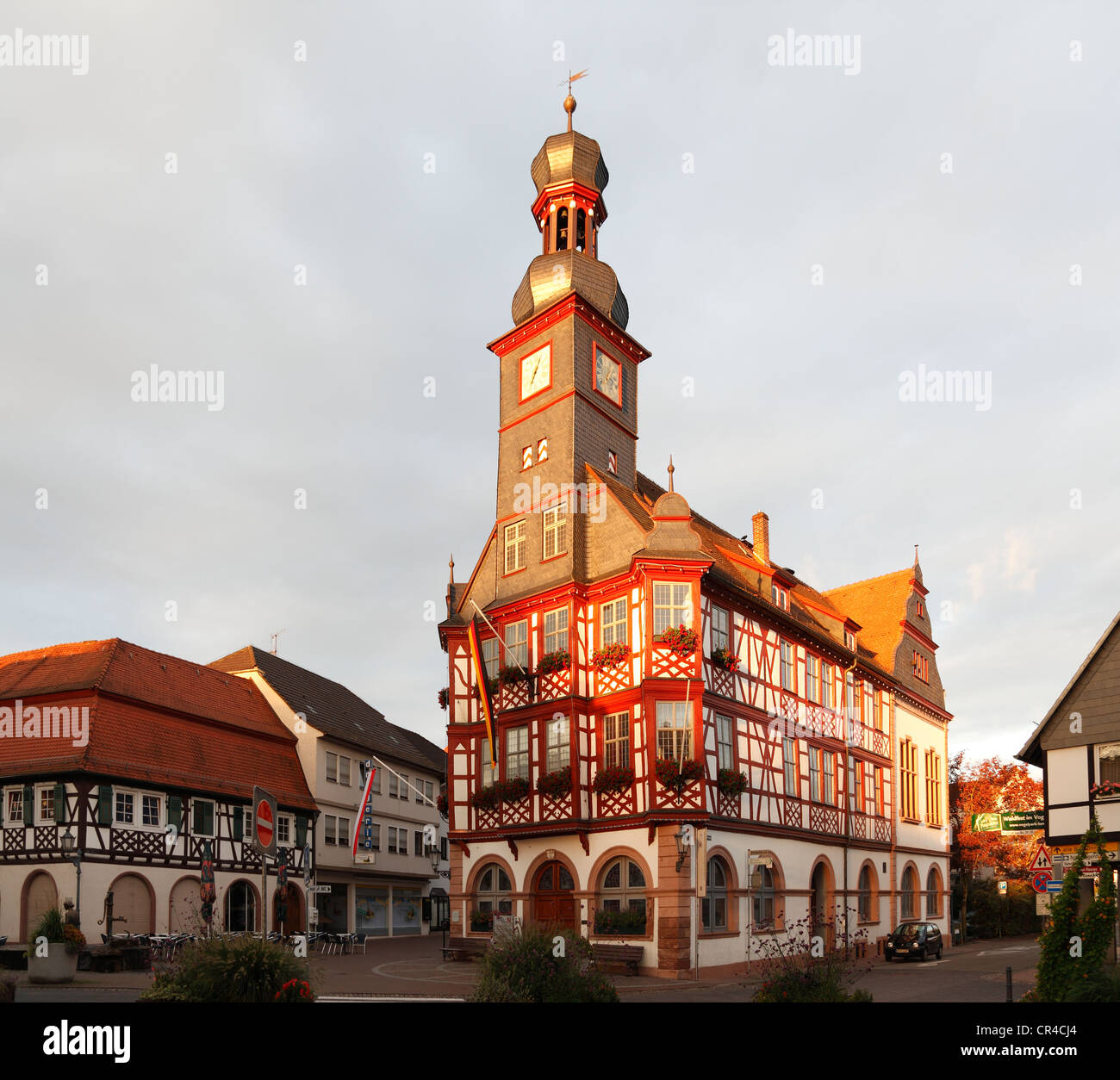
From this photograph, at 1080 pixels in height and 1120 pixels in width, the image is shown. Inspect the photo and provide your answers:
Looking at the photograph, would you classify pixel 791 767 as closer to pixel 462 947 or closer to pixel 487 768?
pixel 487 768

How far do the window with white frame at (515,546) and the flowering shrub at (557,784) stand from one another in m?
7.22

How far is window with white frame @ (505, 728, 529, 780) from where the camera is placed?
114 feet

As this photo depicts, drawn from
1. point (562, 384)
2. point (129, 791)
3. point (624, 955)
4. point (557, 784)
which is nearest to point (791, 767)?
point (557, 784)

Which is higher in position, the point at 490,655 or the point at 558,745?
the point at 490,655

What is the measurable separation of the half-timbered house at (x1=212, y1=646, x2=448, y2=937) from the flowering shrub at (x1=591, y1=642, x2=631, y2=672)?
1492 centimetres

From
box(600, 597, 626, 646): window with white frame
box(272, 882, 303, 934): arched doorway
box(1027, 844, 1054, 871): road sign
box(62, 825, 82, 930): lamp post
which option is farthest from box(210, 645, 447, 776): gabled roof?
box(1027, 844, 1054, 871): road sign

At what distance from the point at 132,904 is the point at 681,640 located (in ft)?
69.4

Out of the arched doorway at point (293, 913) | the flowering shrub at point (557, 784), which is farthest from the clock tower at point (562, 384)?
the arched doorway at point (293, 913)

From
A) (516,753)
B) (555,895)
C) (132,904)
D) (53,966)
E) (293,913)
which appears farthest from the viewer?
(293,913)

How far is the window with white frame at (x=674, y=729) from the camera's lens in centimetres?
3116

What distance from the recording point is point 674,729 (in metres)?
31.4
